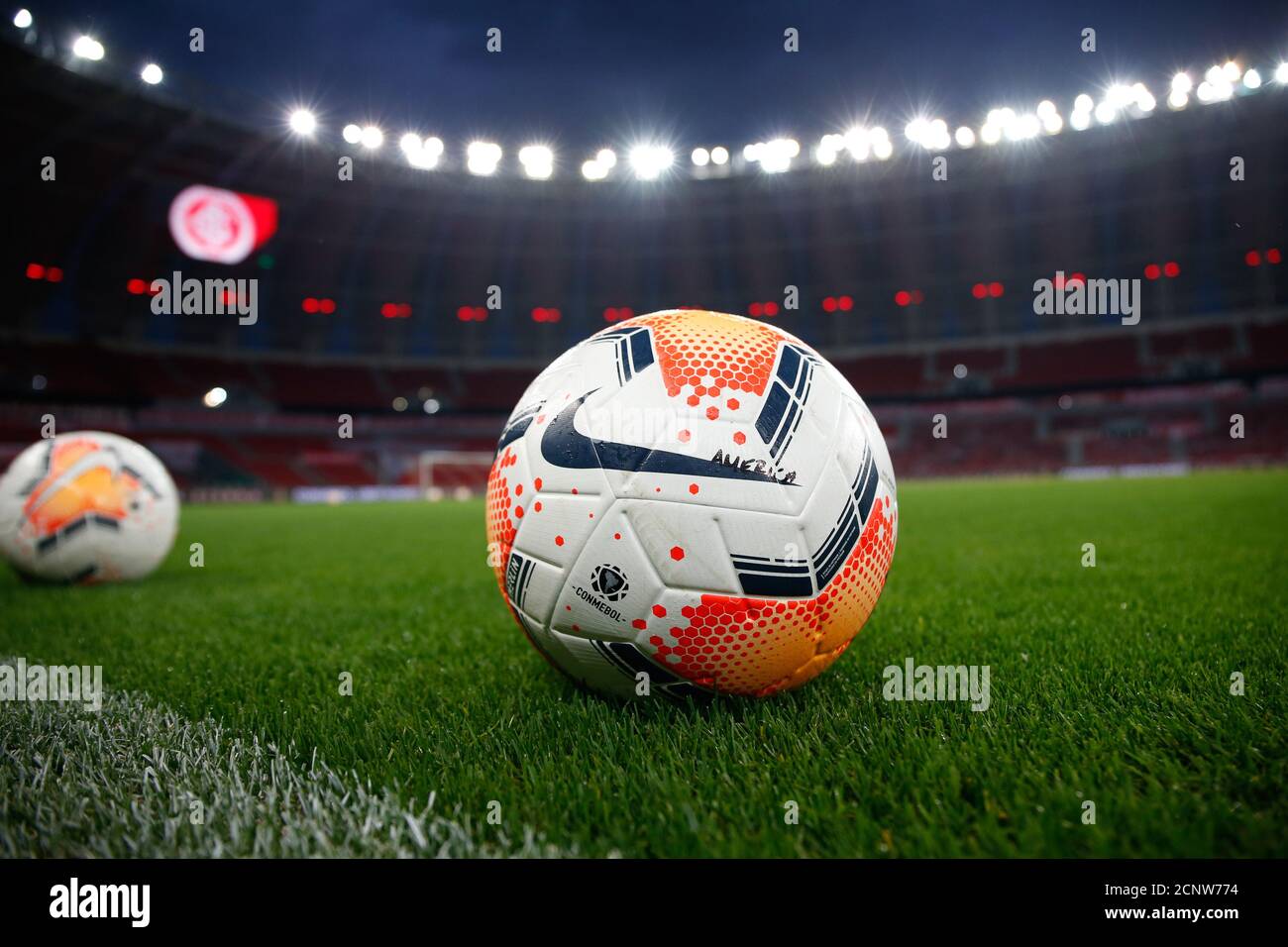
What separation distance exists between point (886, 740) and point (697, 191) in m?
37.8

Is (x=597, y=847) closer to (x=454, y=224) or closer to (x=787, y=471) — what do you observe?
(x=787, y=471)

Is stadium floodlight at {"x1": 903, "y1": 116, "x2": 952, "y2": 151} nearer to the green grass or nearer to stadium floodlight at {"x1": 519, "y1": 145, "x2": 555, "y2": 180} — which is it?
stadium floodlight at {"x1": 519, "y1": 145, "x2": 555, "y2": 180}

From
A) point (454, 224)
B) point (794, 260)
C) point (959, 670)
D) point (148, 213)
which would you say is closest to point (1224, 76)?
point (794, 260)

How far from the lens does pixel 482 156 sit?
1303 inches

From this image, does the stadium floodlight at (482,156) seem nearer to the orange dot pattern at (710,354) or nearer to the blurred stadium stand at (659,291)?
the blurred stadium stand at (659,291)

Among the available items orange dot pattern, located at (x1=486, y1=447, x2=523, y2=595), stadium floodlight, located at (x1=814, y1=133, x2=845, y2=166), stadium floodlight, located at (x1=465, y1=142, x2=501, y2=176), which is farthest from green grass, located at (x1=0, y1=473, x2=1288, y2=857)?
stadium floodlight, located at (x1=814, y1=133, x2=845, y2=166)

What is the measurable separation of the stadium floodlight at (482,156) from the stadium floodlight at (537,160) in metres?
1.19

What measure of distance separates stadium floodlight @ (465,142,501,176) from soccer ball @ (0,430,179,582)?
31.0 m

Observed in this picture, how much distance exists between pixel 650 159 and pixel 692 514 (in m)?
36.0

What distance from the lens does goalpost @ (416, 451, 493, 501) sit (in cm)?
3919

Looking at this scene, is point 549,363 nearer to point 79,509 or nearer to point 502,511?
point 79,509

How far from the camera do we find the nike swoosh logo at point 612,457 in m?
1.96

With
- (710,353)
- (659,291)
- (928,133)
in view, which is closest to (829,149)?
(928,133)

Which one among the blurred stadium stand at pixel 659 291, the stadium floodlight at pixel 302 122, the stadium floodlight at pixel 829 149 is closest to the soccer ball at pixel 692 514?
the stadium floodlight at pixel 302 122
